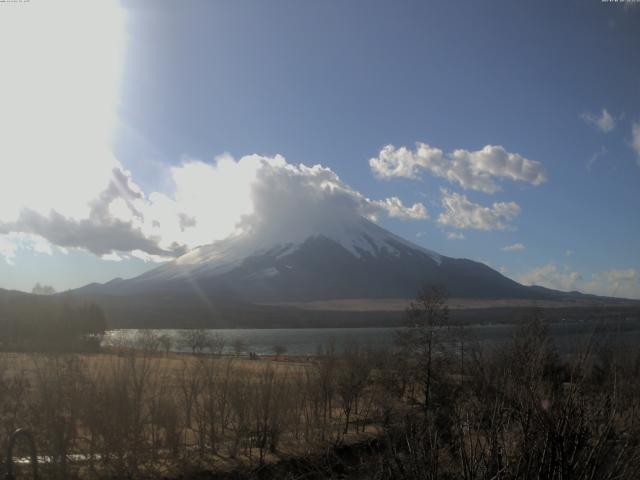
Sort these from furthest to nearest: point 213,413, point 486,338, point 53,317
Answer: point 486,338 → point 53,317 → point 213,413

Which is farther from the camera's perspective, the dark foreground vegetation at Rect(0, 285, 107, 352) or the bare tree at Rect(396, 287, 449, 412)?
the dark foreground vegetation at Rect(0, 285, 107, 352)

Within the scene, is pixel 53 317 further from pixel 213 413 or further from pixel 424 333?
pixel 213 413

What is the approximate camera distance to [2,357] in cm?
1596

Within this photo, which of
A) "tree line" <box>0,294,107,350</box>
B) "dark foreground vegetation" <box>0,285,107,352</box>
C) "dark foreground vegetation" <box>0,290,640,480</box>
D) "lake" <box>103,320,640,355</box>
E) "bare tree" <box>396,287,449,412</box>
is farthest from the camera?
"tree line" <box>0,294,107,350</box>

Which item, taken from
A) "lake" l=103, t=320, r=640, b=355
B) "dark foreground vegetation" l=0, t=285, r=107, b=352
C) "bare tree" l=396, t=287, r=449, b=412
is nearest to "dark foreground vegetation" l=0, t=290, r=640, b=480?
"lake" l=103, t=320, r=640, b=355

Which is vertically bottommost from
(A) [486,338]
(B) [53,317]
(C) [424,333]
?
(A) [486,338]

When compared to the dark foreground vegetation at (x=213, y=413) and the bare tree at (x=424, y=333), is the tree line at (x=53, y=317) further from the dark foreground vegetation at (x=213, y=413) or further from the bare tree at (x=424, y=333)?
the dark foreground vegetation at (x=213, y=413)

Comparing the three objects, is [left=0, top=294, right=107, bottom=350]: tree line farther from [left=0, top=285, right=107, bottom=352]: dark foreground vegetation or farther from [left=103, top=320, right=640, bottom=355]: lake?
[left=103, top=320, right=640, bottom=355]: lake

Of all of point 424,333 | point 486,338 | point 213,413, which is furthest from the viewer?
point 486,338

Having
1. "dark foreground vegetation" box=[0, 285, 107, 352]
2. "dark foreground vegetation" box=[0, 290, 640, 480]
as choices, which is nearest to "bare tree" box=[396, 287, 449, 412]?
"dark foreground vegetation" box=[0, 290, 640, 480]

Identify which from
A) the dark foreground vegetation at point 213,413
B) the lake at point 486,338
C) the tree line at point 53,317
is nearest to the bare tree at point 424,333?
the lake at point 486,338

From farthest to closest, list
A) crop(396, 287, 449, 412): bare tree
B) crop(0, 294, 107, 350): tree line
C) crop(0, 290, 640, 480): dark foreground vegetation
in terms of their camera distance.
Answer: crop(0, 294, 107, 350): tree line, crop(396, 287, 449, 412): bare tree, crop(0, 290, 640, 480): dark foreground vegetation

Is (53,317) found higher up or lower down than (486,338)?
higher up

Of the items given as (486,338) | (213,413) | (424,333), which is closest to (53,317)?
(424,333)
